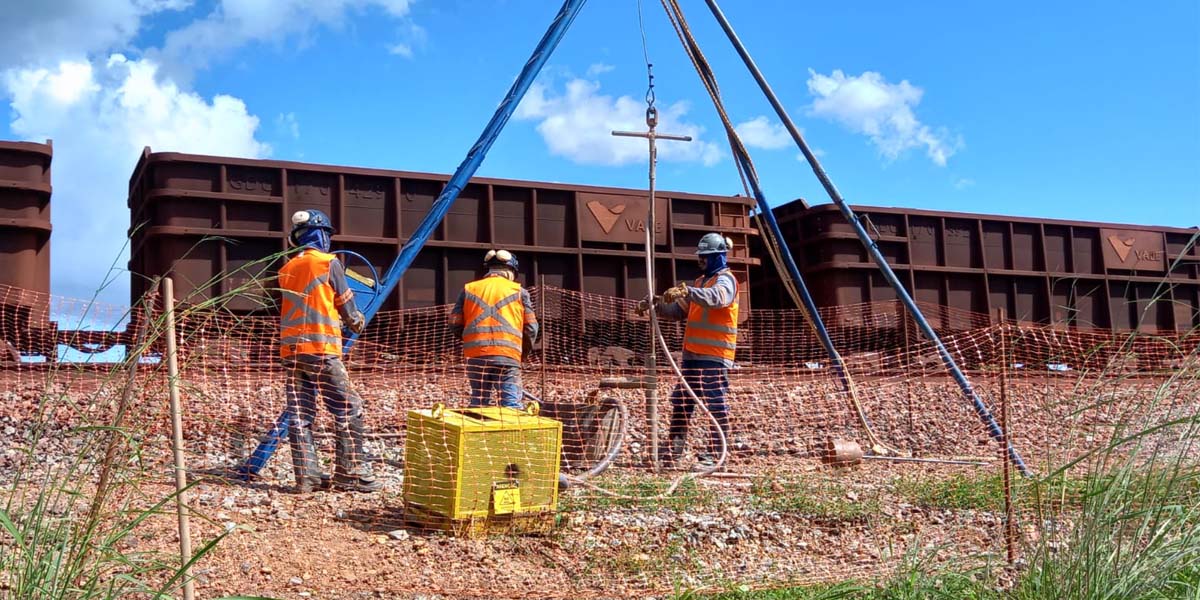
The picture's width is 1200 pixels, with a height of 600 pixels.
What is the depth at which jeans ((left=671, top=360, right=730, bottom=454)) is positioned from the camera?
722 centimetres

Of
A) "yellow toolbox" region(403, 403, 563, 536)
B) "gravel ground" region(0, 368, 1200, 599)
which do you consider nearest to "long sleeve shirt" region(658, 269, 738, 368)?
"gravel ground" region(0, 368, 1200, 599)

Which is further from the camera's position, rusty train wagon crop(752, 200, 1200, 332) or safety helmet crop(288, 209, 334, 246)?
rusty train wagon crop(752, 200, 1200, 332)

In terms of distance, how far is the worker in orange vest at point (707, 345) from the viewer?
7.20m

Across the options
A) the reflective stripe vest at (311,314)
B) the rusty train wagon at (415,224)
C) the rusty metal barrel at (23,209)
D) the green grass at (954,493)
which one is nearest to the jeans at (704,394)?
the green grass at (954,493)

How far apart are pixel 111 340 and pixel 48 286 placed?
7.49 m

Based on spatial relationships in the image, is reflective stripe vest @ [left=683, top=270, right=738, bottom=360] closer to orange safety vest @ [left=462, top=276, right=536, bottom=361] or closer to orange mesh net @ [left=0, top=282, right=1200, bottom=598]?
orange mesh net @ [left=0, top=282, right=1200, bottom=598]

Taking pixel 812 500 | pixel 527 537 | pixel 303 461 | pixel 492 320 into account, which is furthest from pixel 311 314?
pixel 812 500

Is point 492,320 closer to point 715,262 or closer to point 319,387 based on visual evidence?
point 319,387

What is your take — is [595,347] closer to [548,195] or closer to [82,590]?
[548,195]

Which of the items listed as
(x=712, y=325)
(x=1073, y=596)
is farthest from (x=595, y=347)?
(x=1073, y=596)

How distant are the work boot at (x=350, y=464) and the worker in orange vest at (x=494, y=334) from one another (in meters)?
0.92

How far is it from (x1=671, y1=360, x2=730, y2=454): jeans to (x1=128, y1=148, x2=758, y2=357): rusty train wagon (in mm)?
3708

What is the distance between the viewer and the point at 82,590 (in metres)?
2.34

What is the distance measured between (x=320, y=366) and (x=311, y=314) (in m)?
0.33
